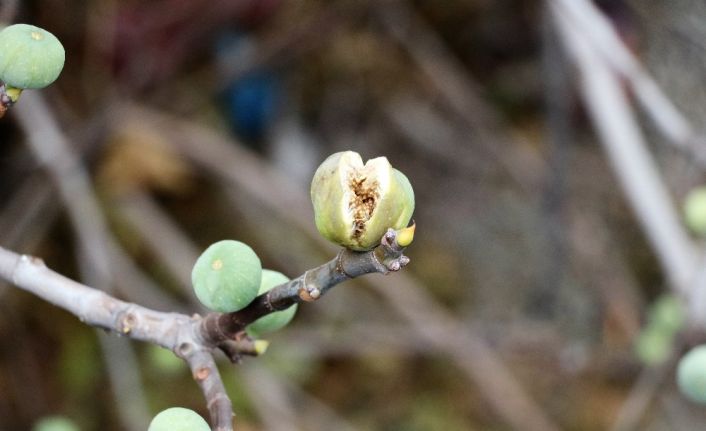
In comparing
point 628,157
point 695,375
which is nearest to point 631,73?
point 628,157

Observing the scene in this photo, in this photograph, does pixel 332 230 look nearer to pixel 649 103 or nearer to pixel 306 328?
pixel 649 103

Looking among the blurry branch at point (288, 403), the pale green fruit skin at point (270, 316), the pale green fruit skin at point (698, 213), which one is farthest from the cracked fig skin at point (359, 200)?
the blurry branch at point (288, 403)

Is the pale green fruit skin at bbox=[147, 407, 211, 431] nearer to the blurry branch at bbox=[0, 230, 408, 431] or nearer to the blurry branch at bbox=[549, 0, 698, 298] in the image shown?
the blurry branch at bbox=[0, 230, 408, 431]

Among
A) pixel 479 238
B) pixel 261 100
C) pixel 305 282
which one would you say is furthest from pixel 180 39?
pixel 305 282

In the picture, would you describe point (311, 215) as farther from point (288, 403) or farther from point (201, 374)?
point (201, 374)

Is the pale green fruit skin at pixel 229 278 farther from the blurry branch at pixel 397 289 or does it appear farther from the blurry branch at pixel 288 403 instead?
the blurry branch at pixel 397 289

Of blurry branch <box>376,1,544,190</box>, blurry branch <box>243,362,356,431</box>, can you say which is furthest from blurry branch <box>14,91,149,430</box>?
blurry branch <box>376,1,544,190</box>
